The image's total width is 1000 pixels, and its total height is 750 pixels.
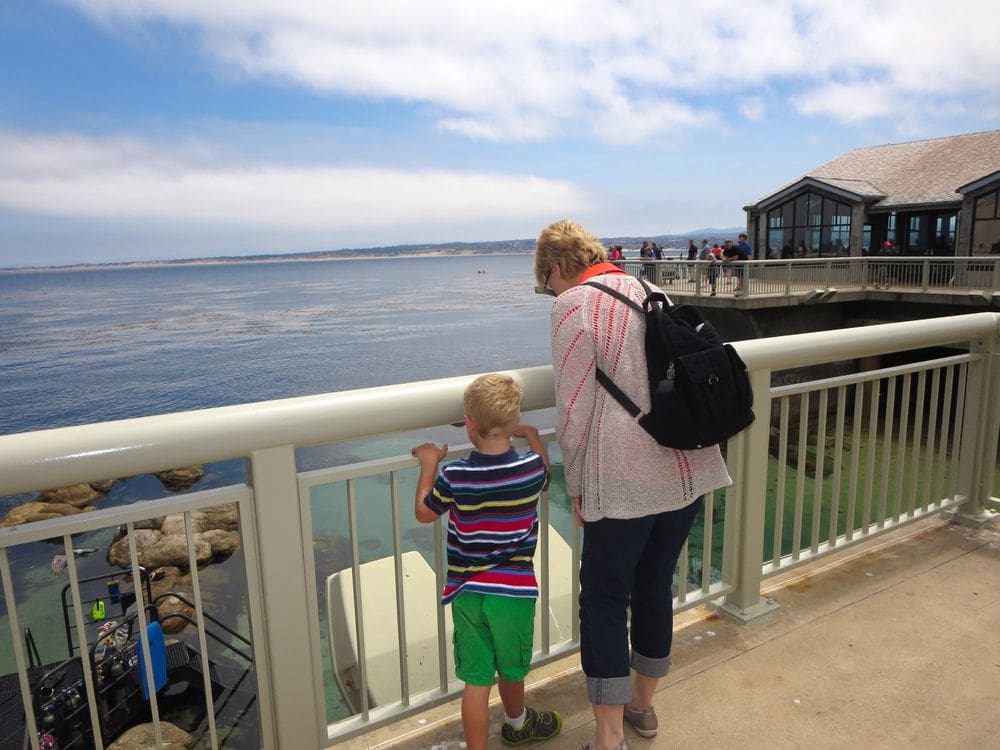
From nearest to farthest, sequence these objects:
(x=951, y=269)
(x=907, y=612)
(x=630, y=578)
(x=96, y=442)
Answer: (x=96, y=442), (x=630, y=578), (x=907, y=612), (x=951, y=269)

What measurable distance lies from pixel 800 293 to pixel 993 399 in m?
21.1

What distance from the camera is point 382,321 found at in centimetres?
7956

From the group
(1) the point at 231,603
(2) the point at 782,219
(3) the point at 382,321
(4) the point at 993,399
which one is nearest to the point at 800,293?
(2) the point at 782,219

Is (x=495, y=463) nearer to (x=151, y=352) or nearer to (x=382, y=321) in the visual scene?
(x=151, y=352)

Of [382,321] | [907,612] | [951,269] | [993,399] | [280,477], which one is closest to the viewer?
[280,477]

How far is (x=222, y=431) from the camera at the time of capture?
1.74 m

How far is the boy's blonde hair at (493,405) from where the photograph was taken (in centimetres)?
188

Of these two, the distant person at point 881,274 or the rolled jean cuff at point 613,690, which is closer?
the rolled jean cuff at point 613,690

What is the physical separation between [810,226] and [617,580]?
3371 centimetres

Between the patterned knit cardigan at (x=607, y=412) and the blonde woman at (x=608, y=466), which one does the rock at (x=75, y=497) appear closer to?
the blonde woman at (x=608, y=466)

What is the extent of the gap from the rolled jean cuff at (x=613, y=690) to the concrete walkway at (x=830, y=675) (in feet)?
0.98

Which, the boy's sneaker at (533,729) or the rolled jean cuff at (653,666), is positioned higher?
the rolled jean cuff at (653,666)

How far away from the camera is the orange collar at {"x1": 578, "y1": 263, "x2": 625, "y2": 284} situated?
6.29 feet

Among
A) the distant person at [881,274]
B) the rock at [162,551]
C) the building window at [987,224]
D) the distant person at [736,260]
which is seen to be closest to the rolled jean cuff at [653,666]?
the rock at [162,551]
